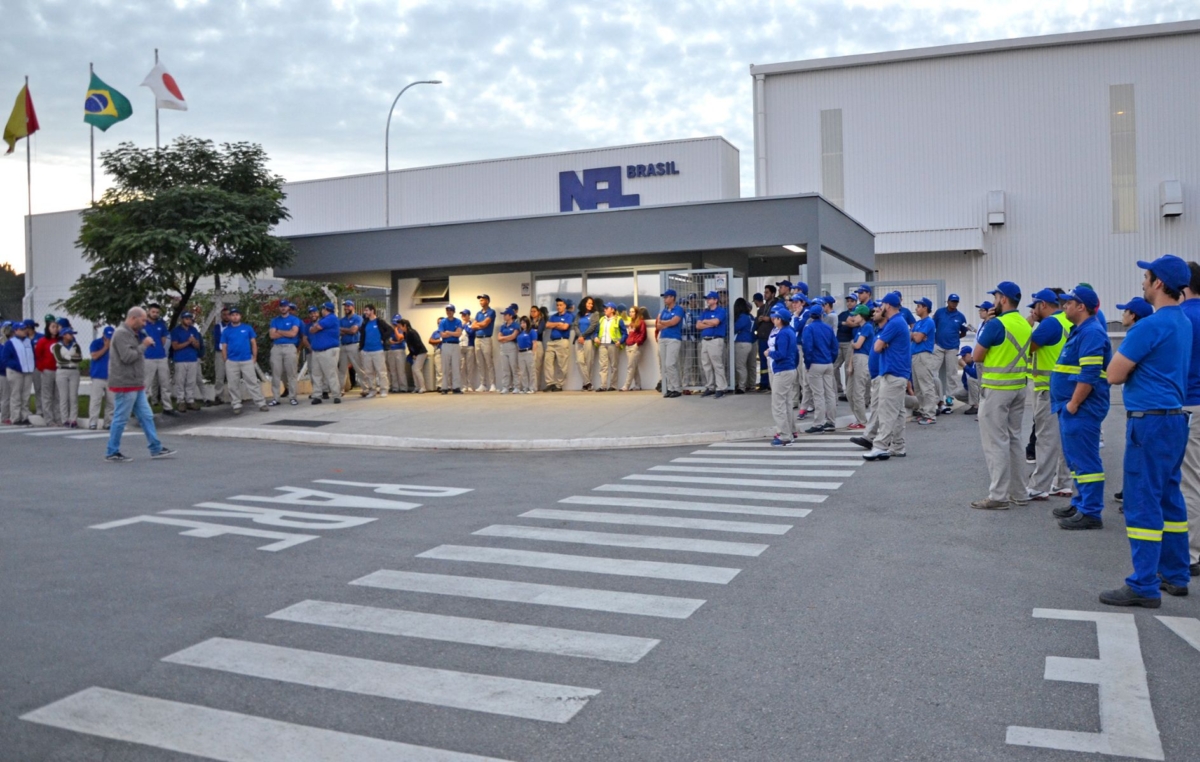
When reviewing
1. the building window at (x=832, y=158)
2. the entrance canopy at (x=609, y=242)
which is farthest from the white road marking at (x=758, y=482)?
the building window at (x=832, y=158)

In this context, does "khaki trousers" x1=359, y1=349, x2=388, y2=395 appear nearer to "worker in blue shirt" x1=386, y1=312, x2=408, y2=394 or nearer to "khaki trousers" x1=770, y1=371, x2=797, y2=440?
"worker in blue shirt" x1=386, y1=312, x2=408, y2=394

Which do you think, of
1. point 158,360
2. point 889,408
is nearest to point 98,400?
point 158,360

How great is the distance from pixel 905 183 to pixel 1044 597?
106 ft

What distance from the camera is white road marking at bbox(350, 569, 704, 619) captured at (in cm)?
614

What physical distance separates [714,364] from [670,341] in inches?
37.3

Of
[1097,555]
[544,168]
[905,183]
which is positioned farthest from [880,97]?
[1097,555]

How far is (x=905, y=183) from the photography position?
3625cm

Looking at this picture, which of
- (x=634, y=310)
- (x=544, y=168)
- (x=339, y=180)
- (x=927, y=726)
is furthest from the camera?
(x=339, y=180)

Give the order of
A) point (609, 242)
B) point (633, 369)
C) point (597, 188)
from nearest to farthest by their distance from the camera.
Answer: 1. point (609, 242)
2. point (633, 369)
3. point (597, 188)

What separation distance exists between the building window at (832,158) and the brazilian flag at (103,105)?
78.2ft

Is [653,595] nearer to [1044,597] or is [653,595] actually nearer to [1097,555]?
[1044,597]

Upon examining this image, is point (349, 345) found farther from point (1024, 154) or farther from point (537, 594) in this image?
point (1024, 154)

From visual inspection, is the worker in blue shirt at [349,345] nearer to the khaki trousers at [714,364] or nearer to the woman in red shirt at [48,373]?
the woman in red shirt at [48,373]

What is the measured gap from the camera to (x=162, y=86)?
88.0ft
